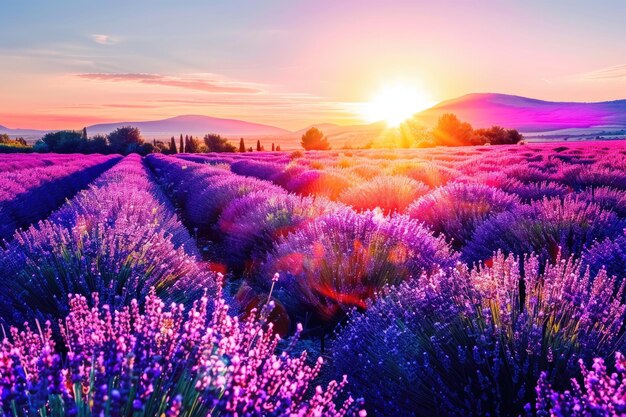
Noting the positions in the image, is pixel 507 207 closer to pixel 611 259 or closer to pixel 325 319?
pixel 611 259

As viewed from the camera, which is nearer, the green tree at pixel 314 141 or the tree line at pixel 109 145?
the tree line at pixel 109 145

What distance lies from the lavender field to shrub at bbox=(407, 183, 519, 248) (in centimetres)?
3

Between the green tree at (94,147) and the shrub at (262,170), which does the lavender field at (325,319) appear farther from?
the green tree at (94,147)

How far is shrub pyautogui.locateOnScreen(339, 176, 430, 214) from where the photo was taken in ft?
25.2

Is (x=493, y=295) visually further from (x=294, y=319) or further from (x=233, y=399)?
(x=294, y=319)

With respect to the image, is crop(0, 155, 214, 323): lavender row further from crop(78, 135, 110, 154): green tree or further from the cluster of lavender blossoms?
crop(78, 135, 110, 154): green tree

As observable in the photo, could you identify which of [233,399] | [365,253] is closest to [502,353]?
[233,399]

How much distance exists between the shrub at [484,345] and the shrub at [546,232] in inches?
75.5

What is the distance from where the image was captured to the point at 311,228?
466cm

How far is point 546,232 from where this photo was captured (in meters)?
4.55

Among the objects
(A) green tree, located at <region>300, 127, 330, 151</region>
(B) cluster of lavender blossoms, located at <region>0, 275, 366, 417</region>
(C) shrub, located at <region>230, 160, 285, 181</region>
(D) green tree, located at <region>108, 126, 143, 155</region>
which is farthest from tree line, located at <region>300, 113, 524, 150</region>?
(B) cluster of lavender blossoms, located at <region>0, 275, 366, 417</region>

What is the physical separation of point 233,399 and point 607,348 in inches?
64.6

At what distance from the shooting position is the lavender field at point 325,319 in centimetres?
152

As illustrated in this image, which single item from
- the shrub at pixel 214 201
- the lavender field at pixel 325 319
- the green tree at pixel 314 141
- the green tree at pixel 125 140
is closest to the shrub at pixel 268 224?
the lavender field at pixel 325 319
